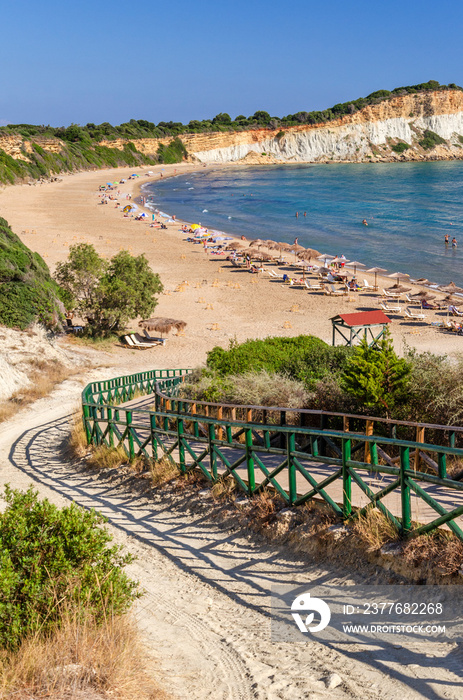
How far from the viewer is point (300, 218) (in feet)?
213

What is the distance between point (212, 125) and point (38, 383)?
150 metres

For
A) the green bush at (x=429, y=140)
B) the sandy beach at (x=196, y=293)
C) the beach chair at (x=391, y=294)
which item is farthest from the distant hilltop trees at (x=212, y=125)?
the beach chair at (x=391, y=294)

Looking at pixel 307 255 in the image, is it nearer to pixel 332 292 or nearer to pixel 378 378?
pixel 332 292

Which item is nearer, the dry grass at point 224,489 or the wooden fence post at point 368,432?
the wooden fence post at point 368,432

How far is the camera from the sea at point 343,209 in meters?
45.5

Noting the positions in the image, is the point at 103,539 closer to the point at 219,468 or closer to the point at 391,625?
the point at 391,625

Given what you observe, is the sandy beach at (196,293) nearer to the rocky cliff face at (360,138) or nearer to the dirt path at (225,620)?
the dirt path at (225,620)

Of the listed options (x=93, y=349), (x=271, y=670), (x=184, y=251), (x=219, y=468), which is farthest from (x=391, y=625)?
(x=184, y=251)

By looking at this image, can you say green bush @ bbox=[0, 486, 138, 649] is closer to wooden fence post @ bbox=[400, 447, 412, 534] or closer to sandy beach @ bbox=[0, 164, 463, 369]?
wooden fence post @ bbox=[400, 447, 412, 534]

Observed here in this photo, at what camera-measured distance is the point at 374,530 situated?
5.63 m

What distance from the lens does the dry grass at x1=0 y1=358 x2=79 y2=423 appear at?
14.8 meters

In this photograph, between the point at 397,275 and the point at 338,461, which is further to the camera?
→ the point at 397,275

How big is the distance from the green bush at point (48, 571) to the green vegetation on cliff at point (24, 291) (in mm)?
15366

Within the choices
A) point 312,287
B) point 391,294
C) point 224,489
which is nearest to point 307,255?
point 312,287
